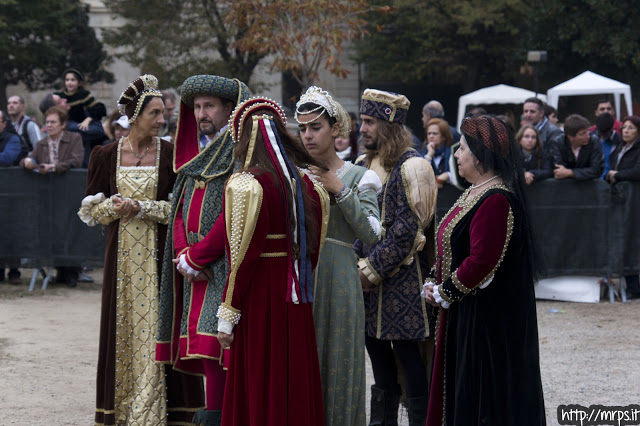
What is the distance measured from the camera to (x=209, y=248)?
4742 millimetres

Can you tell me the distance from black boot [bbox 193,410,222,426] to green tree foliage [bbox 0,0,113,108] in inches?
1012

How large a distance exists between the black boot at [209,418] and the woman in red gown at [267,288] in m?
0.40

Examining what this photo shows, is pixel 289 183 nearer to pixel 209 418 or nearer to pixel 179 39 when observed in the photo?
pixel 209 418

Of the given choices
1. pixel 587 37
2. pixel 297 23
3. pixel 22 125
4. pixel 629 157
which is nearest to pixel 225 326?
pixel 629 157

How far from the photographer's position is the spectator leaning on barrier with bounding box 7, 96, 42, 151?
11.8 metres

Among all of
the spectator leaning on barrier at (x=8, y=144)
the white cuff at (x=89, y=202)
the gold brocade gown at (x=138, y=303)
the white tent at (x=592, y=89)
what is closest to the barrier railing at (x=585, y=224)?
the spectator leaning on barrier at (x=8, y=144)

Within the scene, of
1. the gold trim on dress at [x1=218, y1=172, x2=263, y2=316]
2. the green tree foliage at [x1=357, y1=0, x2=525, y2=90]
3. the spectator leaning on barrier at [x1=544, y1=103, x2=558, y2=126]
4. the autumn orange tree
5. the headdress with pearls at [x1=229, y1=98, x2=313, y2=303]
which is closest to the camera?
the gold trim on dress at [x1=218, y1=172, x2=263, y2=316]

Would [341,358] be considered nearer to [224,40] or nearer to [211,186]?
[211,186]

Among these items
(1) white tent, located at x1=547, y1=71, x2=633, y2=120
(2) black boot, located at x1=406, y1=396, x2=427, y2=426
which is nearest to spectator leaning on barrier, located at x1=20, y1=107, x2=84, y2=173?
(2) black boot, located at x1=406, y1=396, x2=427, y2=426

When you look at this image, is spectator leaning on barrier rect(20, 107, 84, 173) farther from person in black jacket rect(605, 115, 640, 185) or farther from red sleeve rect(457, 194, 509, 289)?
red sleeve rect(457, 194, 509, 289)

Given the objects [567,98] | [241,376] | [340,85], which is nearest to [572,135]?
[241,376]

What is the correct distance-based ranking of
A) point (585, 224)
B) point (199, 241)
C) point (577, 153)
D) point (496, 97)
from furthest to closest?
point (496, 97) < point (577, 153) < point (585, 224) < point (199, 241)

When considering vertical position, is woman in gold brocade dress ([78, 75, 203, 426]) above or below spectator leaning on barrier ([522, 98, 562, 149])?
below

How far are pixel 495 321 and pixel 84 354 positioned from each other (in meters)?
4.30
